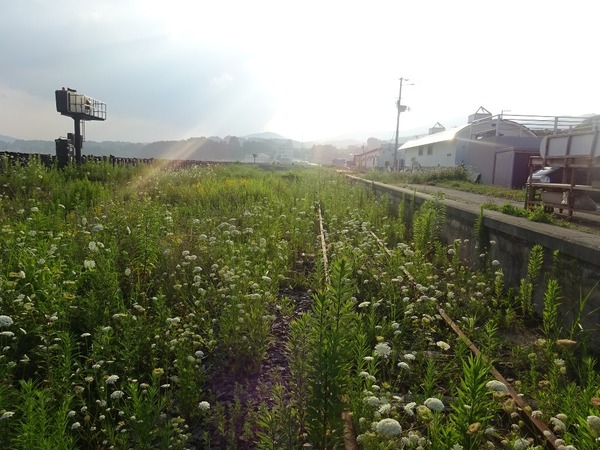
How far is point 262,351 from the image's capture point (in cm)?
370

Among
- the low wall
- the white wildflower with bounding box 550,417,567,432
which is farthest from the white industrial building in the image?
the white wildflower with bounding box 550,417,567,432

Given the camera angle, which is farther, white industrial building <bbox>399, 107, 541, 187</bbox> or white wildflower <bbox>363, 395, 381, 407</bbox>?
white industrial building <bbox>399, 107, 541, 187</bbox>

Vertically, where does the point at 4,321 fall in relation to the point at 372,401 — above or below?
above

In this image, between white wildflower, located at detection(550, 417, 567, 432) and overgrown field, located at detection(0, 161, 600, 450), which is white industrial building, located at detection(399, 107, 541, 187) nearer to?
overgrown field, located at detection(0, 161, 600, 450)

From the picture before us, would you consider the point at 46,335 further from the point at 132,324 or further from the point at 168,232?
the point at 168,232

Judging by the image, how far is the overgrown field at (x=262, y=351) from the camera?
2.28 meters

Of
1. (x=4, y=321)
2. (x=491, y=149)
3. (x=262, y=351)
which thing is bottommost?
(x=262, y=351)

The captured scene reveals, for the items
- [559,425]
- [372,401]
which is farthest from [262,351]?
[559,425]

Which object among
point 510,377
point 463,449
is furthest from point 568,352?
point 463,449

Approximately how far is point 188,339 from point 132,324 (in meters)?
0.56

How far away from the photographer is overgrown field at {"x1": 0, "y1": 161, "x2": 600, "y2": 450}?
7.48 ft

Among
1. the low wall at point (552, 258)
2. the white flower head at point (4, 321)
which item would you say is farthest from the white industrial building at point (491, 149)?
the white flower head at point (4, 321)

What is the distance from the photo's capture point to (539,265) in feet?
15.0

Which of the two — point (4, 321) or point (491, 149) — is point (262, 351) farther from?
point (491, 149)
